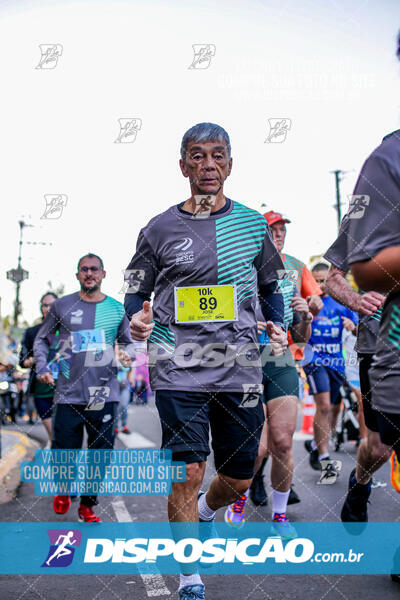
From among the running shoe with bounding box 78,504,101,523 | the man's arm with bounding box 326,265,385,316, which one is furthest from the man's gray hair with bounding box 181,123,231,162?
the running shoe with bounding box 78,504,101,523

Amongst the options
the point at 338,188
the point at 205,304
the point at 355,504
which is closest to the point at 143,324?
the point at 205,304

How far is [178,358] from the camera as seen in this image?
3383 mm

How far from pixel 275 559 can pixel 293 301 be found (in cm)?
166

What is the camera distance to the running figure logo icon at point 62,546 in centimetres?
430

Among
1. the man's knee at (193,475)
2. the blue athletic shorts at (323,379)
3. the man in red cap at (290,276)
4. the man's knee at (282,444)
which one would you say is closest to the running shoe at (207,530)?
the man's knee at (193,475)

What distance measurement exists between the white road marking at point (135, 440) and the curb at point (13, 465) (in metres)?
1.44

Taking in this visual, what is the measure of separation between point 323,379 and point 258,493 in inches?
77.6

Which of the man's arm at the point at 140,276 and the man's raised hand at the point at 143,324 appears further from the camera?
the man's arm at the point at 140,276

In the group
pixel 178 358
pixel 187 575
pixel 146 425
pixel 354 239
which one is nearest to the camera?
pixel 354 239

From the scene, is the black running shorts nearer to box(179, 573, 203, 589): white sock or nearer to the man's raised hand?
the man's raised hand

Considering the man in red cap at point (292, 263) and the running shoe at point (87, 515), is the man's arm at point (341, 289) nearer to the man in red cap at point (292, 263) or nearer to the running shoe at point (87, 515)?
the man in red cap at point (292, 263)

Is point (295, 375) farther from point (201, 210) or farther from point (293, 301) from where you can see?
point (201, 210)

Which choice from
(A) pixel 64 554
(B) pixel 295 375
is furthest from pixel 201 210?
(A) pixel 64 554

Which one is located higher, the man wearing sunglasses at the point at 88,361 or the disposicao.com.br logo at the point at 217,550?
the man wearing sunglasses at the point at 88,361
